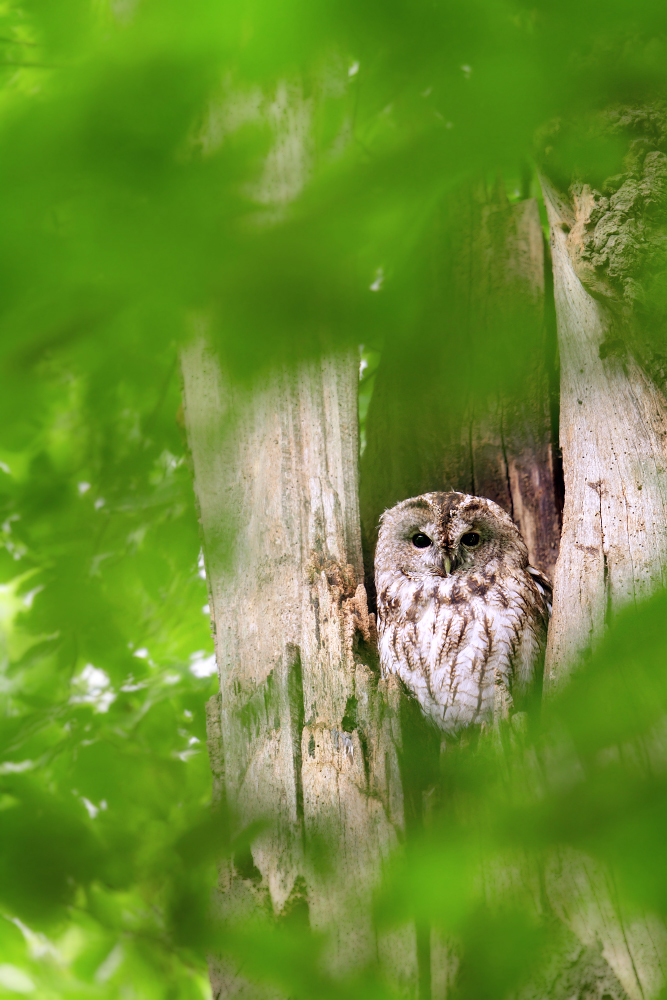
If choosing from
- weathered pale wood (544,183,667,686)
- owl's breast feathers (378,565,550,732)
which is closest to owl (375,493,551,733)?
owl's breast feathers (378,565,550,732)

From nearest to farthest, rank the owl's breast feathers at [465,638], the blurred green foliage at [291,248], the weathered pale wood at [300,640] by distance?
the blurred green foliage at [291,248] < the weathered pale wood at [300,640] < the owl's breast feathers at [465,638]

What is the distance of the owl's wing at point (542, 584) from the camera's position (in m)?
2.52

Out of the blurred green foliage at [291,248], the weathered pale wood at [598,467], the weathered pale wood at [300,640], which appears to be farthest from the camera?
the weathered pale wood at [300,640]

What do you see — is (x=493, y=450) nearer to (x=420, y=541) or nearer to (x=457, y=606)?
(x=420, y=541)

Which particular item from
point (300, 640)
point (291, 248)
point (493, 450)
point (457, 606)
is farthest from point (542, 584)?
point (291, 248)

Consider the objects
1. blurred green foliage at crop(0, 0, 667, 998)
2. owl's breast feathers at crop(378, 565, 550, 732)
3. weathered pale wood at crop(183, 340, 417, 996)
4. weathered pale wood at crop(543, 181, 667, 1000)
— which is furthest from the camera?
owl's breast feathers at crop(378, 565, 550, 732)

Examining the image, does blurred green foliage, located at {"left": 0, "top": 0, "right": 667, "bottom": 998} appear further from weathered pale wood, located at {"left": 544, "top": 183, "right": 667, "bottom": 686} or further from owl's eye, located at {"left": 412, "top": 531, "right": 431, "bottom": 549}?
owl's eye, located at {"left": 412, "top": 531, "right": 431, "bottom": 549}

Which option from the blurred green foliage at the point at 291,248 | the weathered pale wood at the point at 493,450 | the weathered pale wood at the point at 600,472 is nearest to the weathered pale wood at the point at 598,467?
the weathered pale wood at the point at 600,472

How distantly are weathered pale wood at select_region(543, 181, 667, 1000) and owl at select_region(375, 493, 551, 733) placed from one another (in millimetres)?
508

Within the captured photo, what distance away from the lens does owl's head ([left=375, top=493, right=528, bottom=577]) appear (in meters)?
2.52

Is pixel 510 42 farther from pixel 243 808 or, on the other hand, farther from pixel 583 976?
pixel 583 976

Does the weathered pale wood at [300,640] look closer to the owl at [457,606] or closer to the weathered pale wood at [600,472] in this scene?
the owl at [457,606]

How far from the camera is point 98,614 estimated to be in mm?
767

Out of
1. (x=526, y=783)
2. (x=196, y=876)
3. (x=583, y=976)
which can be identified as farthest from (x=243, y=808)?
(x=583, y=976)
